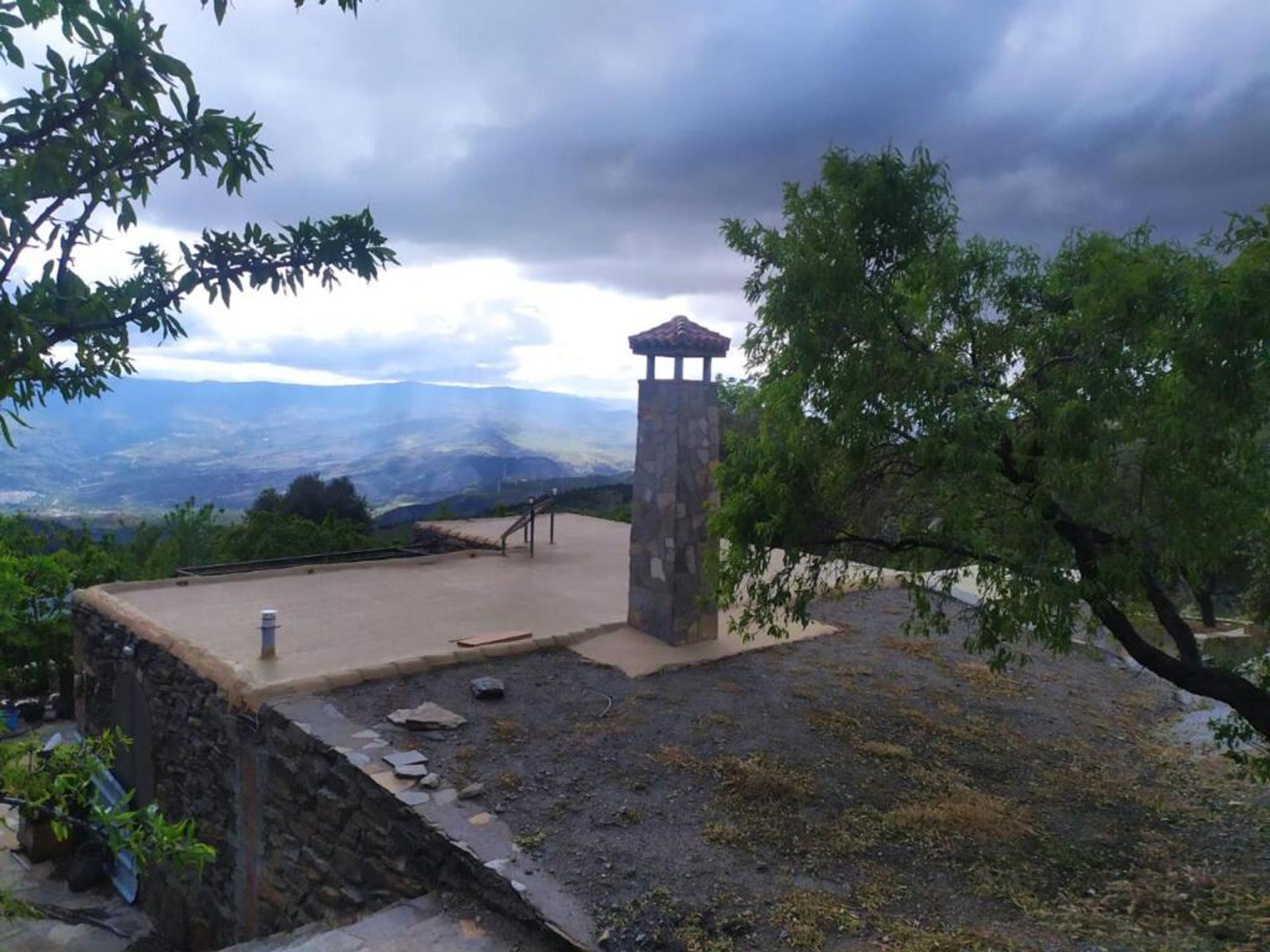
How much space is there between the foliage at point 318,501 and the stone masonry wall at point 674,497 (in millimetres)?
12680

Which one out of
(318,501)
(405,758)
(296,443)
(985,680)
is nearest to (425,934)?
(405,758)

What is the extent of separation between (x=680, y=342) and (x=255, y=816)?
512 cm

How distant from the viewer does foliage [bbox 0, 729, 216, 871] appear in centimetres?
251

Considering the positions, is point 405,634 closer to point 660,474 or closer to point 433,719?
point 433,719

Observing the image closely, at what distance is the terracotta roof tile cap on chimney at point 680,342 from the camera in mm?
7344

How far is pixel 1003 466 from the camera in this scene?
4496mm

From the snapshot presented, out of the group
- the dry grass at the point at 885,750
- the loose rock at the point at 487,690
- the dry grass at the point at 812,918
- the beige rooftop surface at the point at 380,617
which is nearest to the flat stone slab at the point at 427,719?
the loose rock at the point at 487,690

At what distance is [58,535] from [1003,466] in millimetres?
15173

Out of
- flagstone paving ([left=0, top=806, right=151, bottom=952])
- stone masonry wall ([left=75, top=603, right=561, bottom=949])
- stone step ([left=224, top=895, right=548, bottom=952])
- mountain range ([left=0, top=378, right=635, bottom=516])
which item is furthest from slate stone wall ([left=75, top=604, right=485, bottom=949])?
mountain range ([left=0, top=378, right=635, bottom=516])

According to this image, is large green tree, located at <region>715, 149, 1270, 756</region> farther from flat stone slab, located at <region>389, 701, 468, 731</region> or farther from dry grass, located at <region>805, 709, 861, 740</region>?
flat stone slab, located at <region>389, 701, 468, 731</region>

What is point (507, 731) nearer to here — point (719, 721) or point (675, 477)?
point (719, 721)

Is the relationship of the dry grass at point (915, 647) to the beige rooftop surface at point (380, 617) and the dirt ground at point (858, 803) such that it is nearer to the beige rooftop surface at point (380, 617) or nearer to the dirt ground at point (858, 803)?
the dirt ground at point (858, 803)

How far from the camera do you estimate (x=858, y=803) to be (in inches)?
202

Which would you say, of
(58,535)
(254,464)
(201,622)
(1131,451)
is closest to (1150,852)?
(1131,451)
